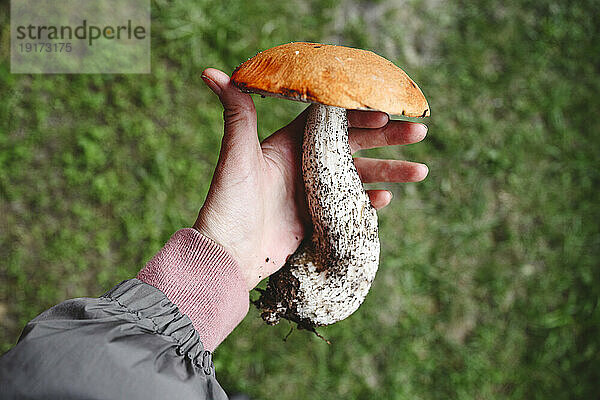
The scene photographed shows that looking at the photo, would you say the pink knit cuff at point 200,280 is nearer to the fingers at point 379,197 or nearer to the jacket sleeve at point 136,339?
the jacket sleeve at point 136,339

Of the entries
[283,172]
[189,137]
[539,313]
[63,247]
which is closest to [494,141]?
[539,313]

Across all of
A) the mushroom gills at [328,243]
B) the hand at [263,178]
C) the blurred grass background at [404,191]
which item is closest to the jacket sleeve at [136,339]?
the hand at [263,178]

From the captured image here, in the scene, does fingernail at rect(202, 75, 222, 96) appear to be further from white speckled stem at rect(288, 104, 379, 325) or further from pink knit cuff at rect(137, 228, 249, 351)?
pink knit cuff at rect(137, 228, 249, 351)

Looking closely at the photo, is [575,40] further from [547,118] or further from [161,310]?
[161,310]

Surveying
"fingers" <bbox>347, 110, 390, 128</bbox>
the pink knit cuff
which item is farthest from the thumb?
"fingers" <bbox>347, 110, 390, 128</bbox>

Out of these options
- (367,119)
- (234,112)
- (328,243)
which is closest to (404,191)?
(367,119)

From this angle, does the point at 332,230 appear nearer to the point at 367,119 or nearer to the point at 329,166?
the point at 329,166
